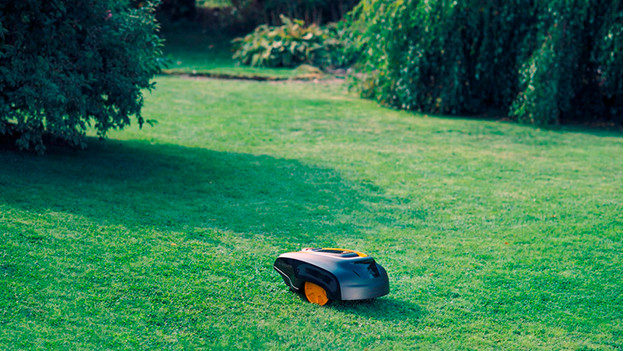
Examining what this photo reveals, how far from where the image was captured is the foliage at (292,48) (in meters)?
16.6

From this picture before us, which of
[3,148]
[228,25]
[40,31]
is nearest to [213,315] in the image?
[40,31]

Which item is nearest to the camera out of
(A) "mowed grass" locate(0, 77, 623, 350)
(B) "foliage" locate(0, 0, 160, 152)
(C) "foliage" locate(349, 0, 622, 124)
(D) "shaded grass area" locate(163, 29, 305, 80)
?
(A) "mowed grass" locate(0, 77, 623, 350)

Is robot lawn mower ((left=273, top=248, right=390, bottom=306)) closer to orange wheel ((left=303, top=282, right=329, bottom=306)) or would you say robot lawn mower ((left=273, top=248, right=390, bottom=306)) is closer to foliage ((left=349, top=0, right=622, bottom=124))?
orange wheel ((left=303, top=282, right=329, bottom=306))

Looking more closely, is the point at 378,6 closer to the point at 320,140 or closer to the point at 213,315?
the point at 320,140

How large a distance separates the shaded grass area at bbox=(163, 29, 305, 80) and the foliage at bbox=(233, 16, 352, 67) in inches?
Answer: 20.2

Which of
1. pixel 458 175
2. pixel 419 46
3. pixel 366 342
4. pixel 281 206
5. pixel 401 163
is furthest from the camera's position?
pixel 419 46

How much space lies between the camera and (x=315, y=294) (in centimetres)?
337

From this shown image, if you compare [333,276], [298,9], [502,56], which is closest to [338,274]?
[333,276]

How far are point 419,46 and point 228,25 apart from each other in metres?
13.0

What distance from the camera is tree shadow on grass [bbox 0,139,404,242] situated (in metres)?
4.56

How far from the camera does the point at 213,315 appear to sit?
319 centimetres

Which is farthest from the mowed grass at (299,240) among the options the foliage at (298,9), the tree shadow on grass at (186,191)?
the foliage at (298,9)

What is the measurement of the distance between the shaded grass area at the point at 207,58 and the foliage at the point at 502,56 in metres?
4.33

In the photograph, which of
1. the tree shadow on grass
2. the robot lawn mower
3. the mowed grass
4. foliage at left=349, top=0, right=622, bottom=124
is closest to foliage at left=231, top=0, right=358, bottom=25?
foliage at left=349, top=0, right=622, bottom=124
